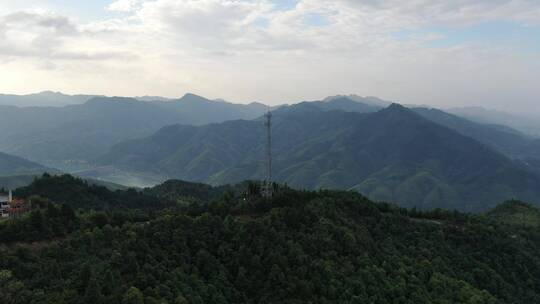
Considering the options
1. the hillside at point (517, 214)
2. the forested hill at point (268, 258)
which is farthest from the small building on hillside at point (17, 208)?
the hillside at point (517, 214)

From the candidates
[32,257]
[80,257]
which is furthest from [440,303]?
[32,257]

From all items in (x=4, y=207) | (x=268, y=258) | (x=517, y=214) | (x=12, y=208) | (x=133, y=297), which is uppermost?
(x=133, y=297)

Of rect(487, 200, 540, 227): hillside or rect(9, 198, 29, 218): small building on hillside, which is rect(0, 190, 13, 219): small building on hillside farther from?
rect(487, 200, 540, 227): hillside

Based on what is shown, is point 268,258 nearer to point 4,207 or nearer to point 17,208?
point 17,208

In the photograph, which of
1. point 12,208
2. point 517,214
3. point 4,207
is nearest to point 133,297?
point 12,208

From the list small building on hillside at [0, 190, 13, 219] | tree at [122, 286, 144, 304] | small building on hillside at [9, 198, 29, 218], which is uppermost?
tree at [122, 286, 144, 304]

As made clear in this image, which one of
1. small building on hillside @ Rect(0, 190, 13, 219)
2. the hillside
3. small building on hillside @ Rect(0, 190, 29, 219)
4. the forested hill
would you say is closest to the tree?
the forested hill

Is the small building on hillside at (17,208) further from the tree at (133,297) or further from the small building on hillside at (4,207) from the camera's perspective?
the tree at (133,297)

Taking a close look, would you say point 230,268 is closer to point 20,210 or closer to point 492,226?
point 20,210

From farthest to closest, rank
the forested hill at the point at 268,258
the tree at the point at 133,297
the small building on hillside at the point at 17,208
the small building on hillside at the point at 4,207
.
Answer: the small building on hillside at the point at 4,207 < the small building on hillside at the point at 17,208 < the forested hill at the point at 268,258 < the tree at the point at 133,297
